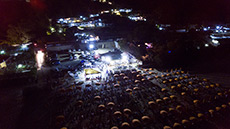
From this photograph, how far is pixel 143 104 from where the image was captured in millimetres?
19609

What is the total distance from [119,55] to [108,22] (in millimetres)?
31288

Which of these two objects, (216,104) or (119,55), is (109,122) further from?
(119,55)

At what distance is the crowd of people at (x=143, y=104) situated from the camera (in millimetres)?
16250

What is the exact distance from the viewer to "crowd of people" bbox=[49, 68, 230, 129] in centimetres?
1625

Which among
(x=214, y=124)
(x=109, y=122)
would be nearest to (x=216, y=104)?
(x=214, y=124)

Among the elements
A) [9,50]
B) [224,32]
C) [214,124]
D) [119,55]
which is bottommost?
[214,124]

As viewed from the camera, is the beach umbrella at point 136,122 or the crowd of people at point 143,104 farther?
the crowd of people at point 143,104

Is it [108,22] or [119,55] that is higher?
[108,22]

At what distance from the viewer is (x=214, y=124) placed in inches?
645

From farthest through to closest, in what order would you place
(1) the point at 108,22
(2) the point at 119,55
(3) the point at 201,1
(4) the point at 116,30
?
(3) the point at 201,1
(1) the point at 108,22
(4) the point at 116,30
(2) the point at 119,55

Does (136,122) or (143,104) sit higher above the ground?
(143,104)

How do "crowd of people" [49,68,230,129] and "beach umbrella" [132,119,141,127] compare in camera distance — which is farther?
"crowd of people" [49,68,230,129]

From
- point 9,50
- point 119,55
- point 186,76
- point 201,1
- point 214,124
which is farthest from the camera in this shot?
point 201,1

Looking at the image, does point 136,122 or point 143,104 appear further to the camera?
point 143,104
